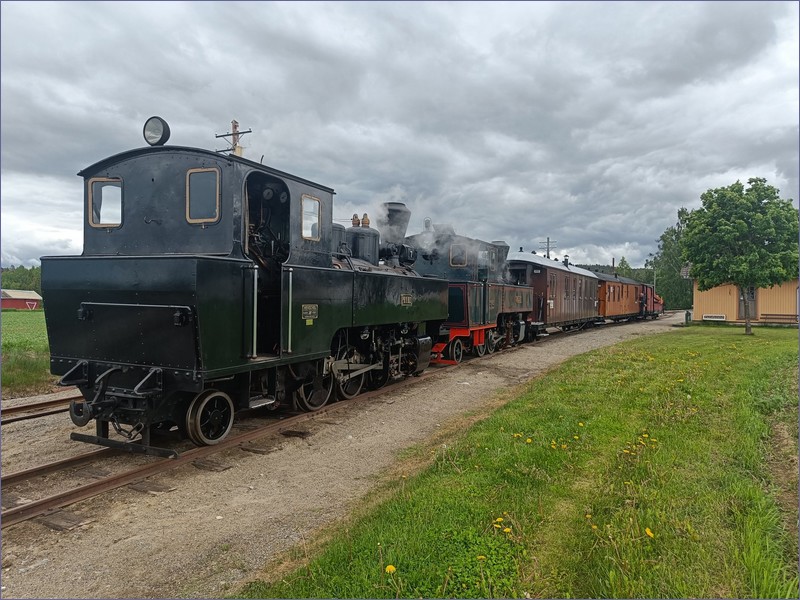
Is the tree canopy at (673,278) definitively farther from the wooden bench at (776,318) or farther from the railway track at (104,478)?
the railway track at (104,478)

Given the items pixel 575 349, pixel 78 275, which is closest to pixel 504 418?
pixel 78 275

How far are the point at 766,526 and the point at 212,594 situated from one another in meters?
3.83

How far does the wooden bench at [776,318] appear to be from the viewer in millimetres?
26109

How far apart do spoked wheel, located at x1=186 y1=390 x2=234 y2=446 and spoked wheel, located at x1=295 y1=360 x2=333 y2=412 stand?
4.09ft

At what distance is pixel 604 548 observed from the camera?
3.24m

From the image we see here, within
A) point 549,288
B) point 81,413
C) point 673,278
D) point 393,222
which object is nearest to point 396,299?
point 393,222

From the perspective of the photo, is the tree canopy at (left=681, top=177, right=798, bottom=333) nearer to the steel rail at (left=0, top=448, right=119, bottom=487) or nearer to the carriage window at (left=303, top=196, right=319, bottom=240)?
the carriage window at (left=303, top=196, right=319, bottom=240)

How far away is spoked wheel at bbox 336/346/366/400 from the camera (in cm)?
830

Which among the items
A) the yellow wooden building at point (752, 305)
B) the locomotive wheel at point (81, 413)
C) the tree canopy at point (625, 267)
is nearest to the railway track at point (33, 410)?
the locomotive wheel at point (81, 413)

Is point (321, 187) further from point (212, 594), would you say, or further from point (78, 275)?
point (212, 594)

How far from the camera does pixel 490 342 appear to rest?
15148mm

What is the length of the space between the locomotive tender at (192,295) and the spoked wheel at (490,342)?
791cm

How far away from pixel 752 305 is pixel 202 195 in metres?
30.7

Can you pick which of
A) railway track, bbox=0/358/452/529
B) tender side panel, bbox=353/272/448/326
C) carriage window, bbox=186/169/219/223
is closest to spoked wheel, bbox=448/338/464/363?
tender side panel, bbox=353/272/448/326
